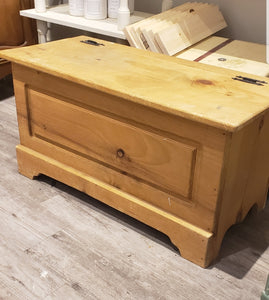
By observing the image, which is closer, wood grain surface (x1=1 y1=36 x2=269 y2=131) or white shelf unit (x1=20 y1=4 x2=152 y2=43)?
wood grain surface (x1=1 y1=36 x2=269 y2=131)

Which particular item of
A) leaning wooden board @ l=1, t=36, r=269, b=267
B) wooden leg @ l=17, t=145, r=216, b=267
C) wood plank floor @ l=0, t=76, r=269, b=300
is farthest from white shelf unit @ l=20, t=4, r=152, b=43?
wood plank floor @ l=0, t=76, r=269, b=300

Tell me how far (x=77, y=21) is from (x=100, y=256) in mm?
1169

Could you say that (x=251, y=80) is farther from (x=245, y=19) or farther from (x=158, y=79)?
(x=245, y=19)

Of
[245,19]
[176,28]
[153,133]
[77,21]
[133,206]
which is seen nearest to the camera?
[153,133]

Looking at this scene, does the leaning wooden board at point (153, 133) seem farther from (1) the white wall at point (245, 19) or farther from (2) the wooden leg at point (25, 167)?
(1) the white wall at point (245, 19)

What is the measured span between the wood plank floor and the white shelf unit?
0.74 m

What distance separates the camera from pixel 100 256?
50.5 inches

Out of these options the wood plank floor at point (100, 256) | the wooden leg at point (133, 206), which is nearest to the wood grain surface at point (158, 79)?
the wooden leg at point (133, 206)

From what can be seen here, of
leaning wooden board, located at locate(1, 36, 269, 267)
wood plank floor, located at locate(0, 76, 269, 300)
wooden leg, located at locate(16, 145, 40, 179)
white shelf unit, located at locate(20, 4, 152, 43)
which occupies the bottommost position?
wood plank floor, located at locate(0, 76, 269, 300)

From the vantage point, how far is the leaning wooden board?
1123 mm

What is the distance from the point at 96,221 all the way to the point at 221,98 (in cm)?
61

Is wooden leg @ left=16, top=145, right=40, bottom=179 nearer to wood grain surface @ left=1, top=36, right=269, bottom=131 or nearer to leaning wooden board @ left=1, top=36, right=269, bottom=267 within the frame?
leaning wooden board @ left=1, top=36, right=269, bottom=267

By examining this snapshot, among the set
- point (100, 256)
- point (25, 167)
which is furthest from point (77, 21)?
point (100, 256)

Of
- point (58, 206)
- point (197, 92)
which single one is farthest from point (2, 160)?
point (197, 92)
